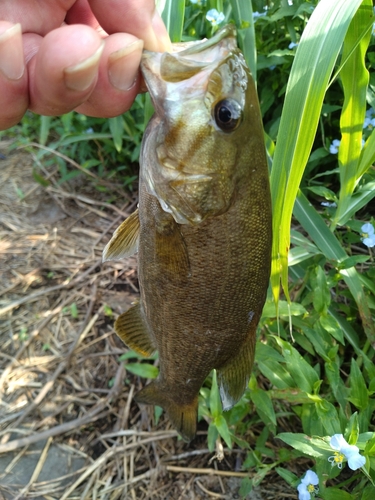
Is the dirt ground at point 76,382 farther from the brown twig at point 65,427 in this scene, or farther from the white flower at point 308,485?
the white flower at point 308,485

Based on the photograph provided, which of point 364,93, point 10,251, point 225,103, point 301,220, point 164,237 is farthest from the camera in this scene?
point 10,251

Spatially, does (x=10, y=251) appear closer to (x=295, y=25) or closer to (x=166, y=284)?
(x=166, y=284)

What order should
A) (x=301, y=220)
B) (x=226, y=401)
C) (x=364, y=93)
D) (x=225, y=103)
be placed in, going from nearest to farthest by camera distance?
(x=225, y=103)
(x=226, y=401)
(x=364, y=93)
(x=301, y=220)

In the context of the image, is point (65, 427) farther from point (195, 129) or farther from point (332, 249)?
point (195, 129)

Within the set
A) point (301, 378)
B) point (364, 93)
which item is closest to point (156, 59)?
point (364, 93)

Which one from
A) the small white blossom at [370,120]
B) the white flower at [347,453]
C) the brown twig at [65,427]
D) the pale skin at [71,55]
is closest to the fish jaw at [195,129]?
the pale skin at [71,55]

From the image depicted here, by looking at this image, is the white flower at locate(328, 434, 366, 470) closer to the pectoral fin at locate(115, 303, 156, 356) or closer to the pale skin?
the pectoral fin at locate(115, 303, 156, 356)
